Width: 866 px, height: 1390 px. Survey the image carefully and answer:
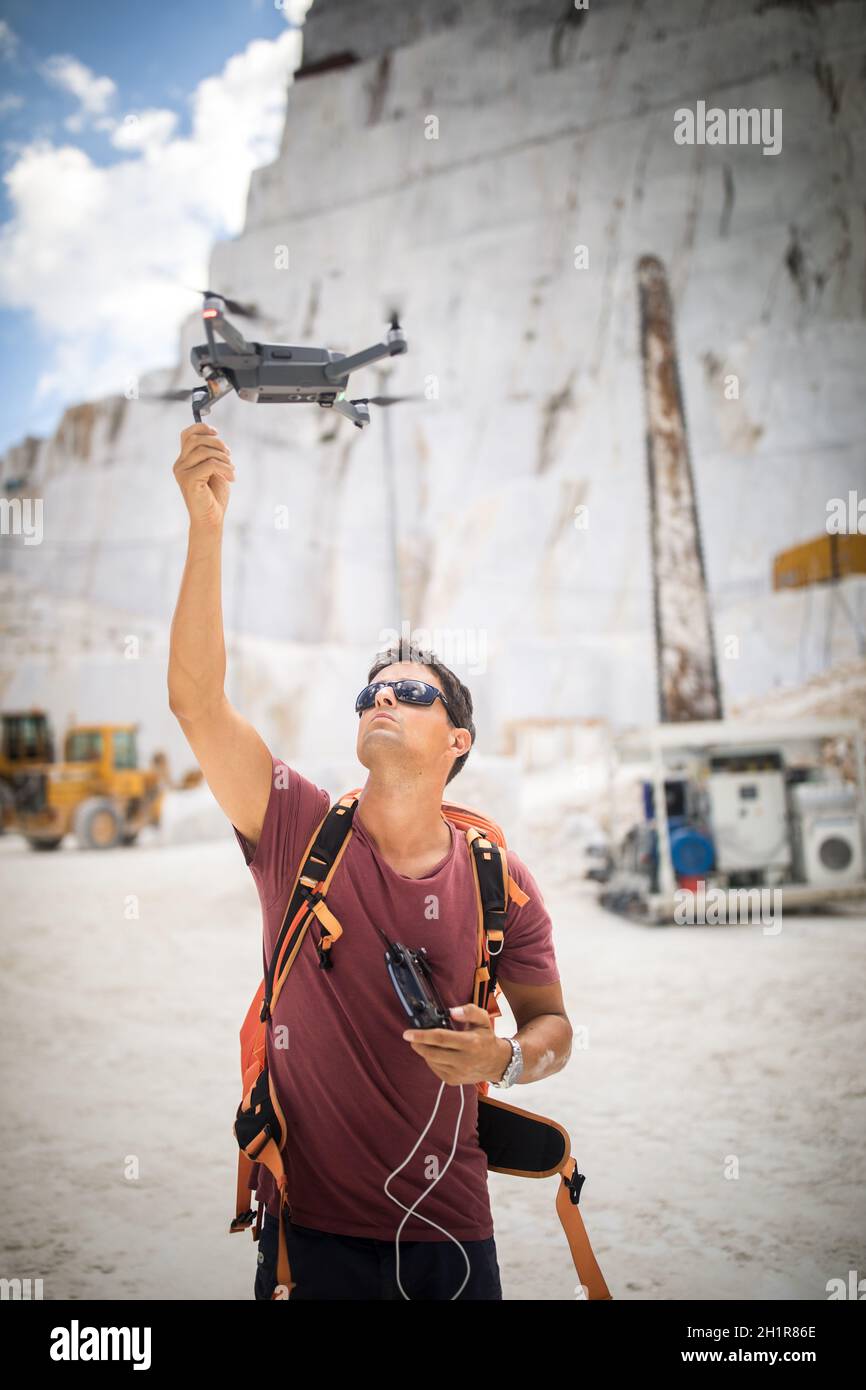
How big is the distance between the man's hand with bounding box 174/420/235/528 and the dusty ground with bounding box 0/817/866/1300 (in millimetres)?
2712

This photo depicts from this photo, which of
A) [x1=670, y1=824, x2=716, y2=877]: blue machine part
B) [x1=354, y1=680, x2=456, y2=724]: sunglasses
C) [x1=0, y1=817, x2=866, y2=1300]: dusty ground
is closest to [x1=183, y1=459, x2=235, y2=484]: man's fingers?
[x1=354, y1=680, x2=456, y2=724]: sunglasses

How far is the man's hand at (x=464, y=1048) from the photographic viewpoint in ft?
5.39

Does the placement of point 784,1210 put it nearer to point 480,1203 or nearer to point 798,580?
point 480,1203

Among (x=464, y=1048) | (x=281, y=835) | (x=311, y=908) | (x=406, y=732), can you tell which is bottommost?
(x=464, y=1048)

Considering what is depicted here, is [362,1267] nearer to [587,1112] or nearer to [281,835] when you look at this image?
[281,835]

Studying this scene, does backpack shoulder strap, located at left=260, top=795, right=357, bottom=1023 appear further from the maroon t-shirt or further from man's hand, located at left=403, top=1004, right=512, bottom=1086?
man's hand, located at left=403, top=1004, right=512, bottom=1086

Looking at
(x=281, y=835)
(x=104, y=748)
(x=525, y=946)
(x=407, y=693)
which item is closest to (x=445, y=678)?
(x=407, y=693)

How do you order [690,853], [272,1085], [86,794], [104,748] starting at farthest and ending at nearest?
[104,748], [86,794], [690,853], [272,1085]

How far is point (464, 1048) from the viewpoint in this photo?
1660mm

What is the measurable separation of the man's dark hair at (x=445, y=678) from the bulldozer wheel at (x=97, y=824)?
52.0ft

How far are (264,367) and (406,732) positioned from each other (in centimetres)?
92

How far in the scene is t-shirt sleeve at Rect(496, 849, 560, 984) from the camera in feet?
6.80

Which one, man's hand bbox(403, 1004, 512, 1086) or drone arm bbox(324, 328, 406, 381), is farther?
drone arm bbox(324, 328, 406, 381)

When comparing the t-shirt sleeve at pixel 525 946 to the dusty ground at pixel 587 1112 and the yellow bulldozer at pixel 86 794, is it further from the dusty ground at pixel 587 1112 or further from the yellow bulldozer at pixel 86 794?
the yellow bulldozer at pixel 86 794
